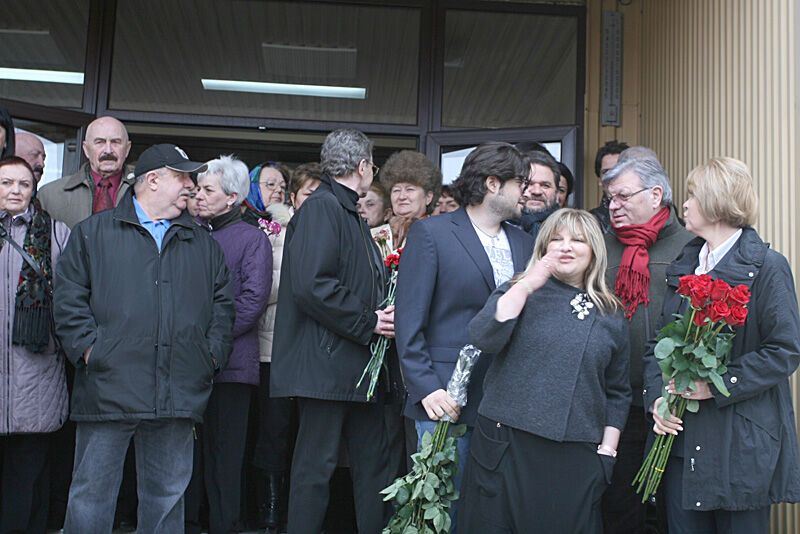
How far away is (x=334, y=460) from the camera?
14.1 feet

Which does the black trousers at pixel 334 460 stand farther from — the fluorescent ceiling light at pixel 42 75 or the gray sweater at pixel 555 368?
the fluorescent ceiling light at pixel 42 75

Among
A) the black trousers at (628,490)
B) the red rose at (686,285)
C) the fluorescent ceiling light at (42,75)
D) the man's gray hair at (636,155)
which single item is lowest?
the black trousers at (628,490)

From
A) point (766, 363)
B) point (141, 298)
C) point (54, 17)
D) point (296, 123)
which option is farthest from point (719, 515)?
point (54, 17)

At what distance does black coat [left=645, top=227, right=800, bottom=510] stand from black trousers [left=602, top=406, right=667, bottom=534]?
871 millimetres

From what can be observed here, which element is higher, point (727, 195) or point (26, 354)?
point (727, 195)

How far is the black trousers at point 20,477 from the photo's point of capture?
15.3 feet

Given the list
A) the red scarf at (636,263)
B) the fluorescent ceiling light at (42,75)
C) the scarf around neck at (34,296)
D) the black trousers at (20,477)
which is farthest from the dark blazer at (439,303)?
the fluorescent ceiling light at (42,75)

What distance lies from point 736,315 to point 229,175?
2999mm

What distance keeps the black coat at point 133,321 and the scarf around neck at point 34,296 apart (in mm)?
417

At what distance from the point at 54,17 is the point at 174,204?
323cm

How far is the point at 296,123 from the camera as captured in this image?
23.5ft

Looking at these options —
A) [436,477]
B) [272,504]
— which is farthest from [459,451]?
[272,504]

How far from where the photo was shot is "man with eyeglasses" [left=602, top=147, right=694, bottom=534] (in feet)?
13.8

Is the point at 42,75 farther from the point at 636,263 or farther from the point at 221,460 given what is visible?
the point at 636,263
